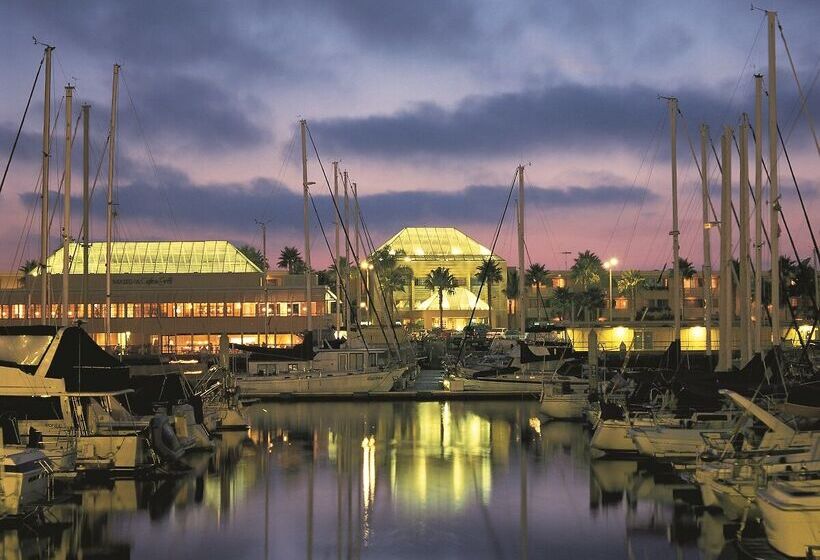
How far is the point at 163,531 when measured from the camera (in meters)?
22.9

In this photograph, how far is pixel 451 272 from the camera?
147 meters

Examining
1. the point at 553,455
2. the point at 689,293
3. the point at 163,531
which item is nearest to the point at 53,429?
the point at 163,531

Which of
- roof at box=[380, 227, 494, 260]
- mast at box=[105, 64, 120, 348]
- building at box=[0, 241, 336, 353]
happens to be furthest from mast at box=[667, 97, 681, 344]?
roof at box=[380, 227, 494, 260]

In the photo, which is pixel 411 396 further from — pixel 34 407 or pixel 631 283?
pixel 631 283

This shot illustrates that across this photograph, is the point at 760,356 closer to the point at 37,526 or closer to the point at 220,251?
the point at 37,526

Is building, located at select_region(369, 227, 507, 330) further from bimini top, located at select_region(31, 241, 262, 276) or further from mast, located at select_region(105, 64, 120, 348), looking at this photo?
mast, located at select_region(105, 64, 120, 348)

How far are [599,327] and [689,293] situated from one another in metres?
46.2

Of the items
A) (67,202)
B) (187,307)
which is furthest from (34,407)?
(187,307)

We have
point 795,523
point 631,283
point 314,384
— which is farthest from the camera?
point 631,283

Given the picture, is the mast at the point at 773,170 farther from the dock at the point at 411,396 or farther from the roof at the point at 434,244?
the roof at the point at 434,244

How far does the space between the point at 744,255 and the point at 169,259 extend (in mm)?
72514

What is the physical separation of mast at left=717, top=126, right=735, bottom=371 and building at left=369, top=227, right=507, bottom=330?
3506 inches

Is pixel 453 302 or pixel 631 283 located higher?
pixel 631 283

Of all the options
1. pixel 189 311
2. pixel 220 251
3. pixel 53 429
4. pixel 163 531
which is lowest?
pixel 163 531
